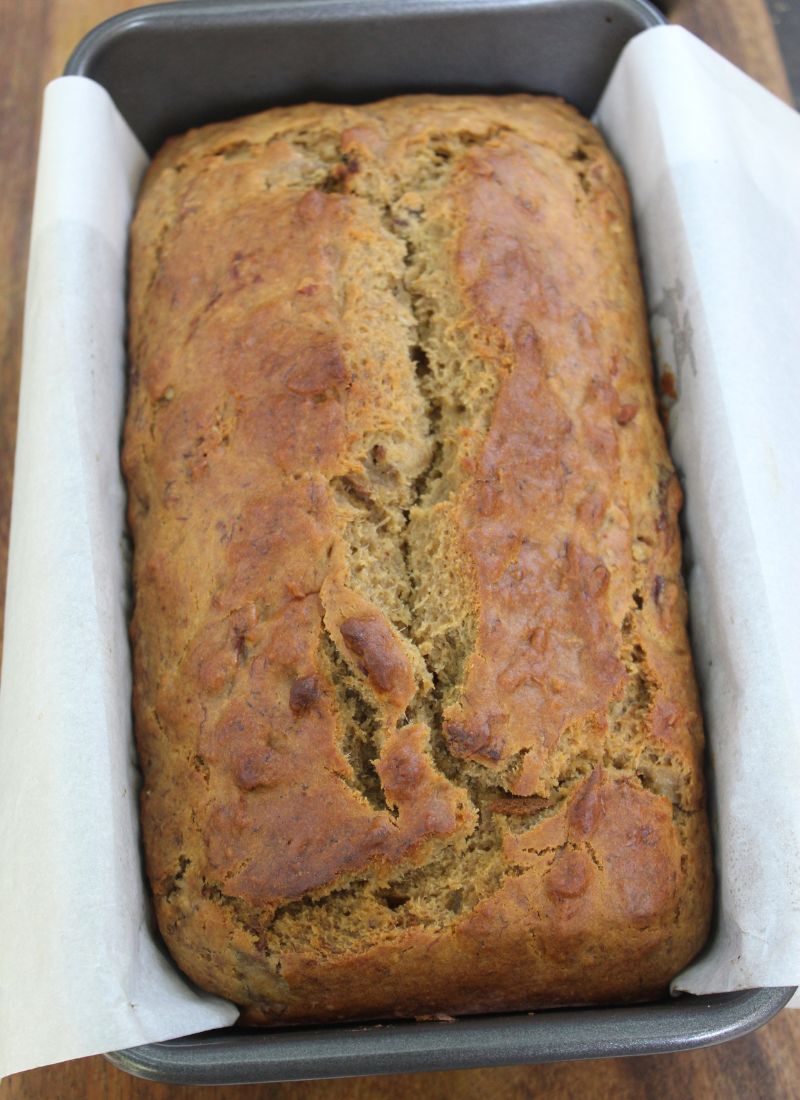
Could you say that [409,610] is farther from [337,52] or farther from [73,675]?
[337,52]

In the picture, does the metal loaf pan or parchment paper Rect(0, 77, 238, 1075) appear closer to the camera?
parchment paper Rect(0, 77, 238, 1075)

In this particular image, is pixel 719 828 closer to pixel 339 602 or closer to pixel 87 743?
pixel 339 602

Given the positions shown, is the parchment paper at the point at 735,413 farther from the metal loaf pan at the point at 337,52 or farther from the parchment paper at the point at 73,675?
the parchment paper at the point at 73,675

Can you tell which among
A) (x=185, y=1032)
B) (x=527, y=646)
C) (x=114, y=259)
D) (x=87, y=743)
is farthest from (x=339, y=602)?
(x=114, y=259)

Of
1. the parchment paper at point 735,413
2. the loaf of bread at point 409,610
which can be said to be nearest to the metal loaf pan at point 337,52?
the parchment paper at point 735,413

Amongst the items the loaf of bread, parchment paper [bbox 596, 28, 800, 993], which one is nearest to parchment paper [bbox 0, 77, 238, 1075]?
the loaf of bread

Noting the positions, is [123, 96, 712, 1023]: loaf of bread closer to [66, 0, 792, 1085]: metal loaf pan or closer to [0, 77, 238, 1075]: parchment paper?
[0, 77, 238, 1075]: parchment paper

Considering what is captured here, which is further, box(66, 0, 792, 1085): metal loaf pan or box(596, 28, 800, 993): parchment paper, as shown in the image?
box(66, 0, 792, 1085): metal loaf pan

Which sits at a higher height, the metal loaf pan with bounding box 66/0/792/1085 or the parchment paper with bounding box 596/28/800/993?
the metal loaf pan with bounding box 66/0/792/1085

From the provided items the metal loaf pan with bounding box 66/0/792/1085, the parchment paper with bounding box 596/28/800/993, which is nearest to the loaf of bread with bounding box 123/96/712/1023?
the parchment paper with bounding box 596/28/800/993

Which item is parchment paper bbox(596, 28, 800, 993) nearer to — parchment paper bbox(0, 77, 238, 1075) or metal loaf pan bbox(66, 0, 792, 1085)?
metal loaf pan bbox(66, 0, 792, 1085)
